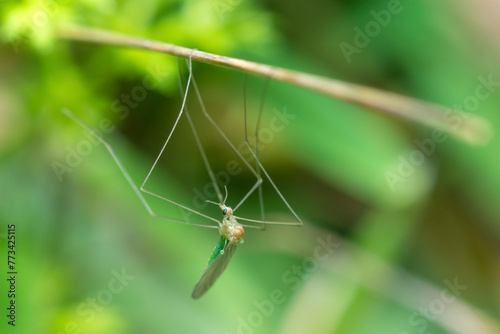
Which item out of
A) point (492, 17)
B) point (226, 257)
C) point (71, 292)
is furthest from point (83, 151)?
point (492, 17)

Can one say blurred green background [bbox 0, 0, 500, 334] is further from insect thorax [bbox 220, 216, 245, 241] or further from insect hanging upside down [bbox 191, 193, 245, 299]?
insect thorax [bbox 220, 216, 245, 241]

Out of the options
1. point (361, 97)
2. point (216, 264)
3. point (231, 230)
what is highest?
point (361, 97)

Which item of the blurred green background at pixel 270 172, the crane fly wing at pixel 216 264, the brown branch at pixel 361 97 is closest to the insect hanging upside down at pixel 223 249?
the crane fly wing at pixel 216 264

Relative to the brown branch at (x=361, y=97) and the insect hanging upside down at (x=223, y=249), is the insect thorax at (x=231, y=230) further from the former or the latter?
the brown branch at (x=361, y=97)

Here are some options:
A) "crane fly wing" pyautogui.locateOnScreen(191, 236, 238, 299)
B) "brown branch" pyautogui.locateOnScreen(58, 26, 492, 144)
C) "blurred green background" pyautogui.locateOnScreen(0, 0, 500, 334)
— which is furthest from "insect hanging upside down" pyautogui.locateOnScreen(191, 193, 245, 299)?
"brown branch" pyautogui.locateOnScreen(58, 26, 492, 144)

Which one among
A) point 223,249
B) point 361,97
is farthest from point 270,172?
point 361,97

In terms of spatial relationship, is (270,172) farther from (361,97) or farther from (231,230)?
(361,97)
